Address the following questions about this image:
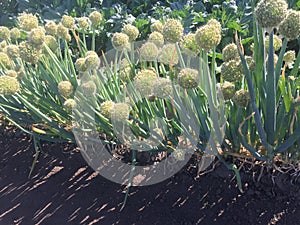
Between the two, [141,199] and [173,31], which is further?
[141,199]

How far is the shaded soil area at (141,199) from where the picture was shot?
1549 mm

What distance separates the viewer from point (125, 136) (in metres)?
1.54

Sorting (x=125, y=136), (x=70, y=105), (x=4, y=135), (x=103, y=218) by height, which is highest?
(x=70, y=105)

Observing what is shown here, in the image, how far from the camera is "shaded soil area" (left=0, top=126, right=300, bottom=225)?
1.55 m

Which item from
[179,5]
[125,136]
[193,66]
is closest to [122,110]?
[125,136]

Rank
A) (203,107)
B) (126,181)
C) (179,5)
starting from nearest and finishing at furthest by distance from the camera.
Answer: (203,107)
(126,181)
(179,5)

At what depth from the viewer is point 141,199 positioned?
1681mm

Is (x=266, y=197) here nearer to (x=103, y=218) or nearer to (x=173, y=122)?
(x=173, y=122)

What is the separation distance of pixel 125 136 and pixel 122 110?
7.9 inches

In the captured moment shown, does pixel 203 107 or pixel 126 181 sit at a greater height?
pixel 203 107

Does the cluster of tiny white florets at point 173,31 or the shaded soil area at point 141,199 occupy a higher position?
the cluster of tiny white florets at point 173,31

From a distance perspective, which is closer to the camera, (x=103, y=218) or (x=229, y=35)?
(x=103, y=218)

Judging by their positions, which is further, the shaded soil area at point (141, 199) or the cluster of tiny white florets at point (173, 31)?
the shaded soil area at point (141, 199)

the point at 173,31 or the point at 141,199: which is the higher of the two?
the point at 173,31
